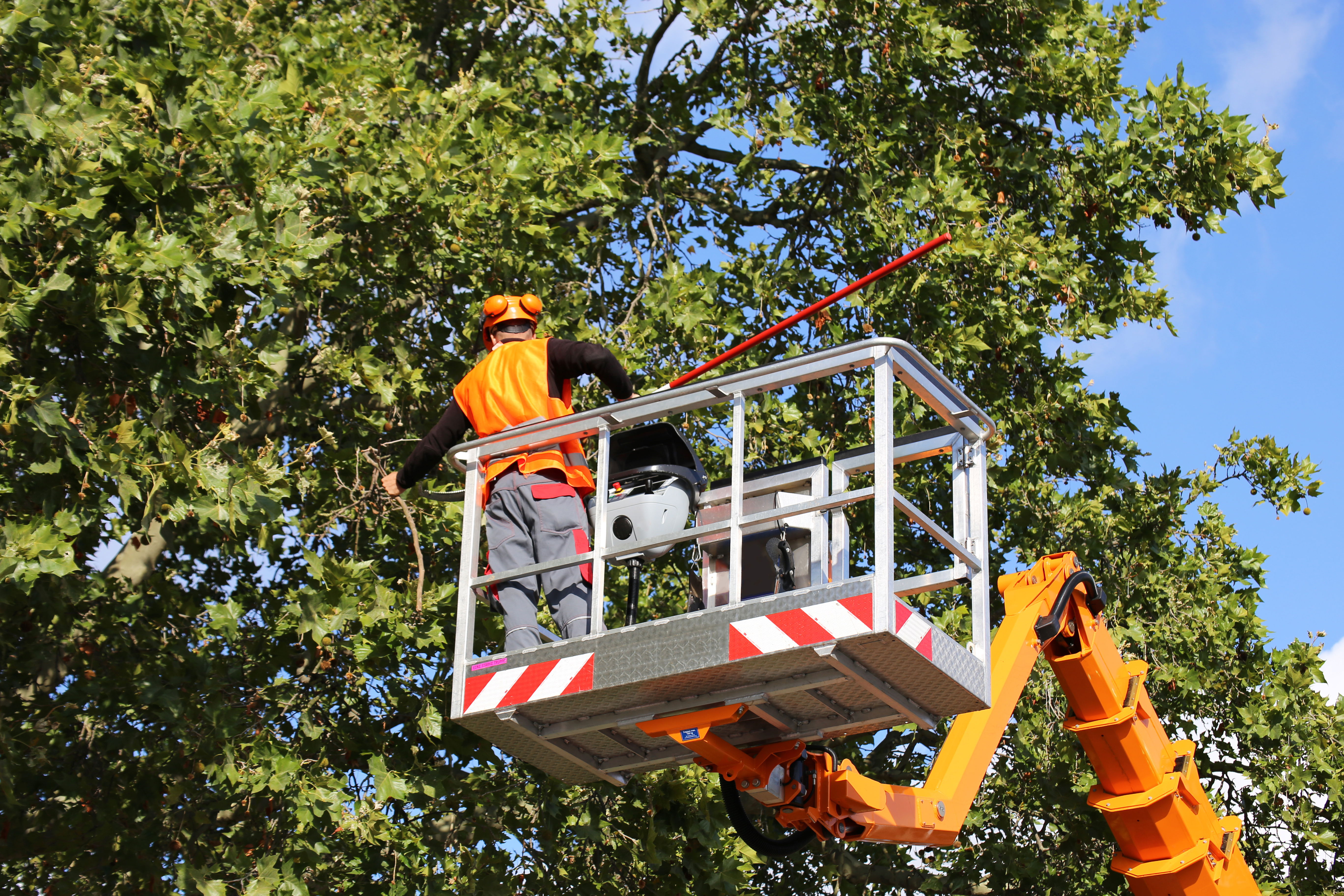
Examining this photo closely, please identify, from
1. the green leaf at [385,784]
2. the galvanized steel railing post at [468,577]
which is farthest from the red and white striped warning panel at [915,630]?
the green leaf at [385,784]

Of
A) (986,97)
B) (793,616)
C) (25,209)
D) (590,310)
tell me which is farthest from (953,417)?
(986,97)

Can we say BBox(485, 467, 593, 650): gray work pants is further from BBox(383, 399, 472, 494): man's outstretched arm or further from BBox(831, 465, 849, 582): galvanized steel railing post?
BBox(831, 465, 849, 582): galvanized steel railing post

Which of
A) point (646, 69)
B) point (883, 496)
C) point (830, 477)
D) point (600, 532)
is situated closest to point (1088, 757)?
point (830, 477)

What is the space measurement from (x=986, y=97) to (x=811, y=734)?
27.0 ft

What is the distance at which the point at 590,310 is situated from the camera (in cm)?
1166

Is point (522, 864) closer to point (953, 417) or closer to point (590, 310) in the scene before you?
point (590, 310)

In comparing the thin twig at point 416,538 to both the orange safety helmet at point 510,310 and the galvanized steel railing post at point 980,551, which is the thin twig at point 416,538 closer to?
the orange safety helmet at point 510,310

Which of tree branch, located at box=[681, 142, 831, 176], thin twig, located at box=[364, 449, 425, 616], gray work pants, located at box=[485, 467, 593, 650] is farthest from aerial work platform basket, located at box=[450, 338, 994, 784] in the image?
tree branch, located at box=[681, 142, 831, 176]

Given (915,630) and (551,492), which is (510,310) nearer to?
(551,492)

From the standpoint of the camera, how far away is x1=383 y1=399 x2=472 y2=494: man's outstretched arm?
7.34m

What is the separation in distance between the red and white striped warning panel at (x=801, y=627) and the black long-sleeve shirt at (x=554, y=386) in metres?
1.38

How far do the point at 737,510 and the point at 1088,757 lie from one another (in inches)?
142

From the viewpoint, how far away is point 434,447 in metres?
7.34

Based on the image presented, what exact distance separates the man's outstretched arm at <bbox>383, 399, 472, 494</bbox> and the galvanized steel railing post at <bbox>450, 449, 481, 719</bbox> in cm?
62
